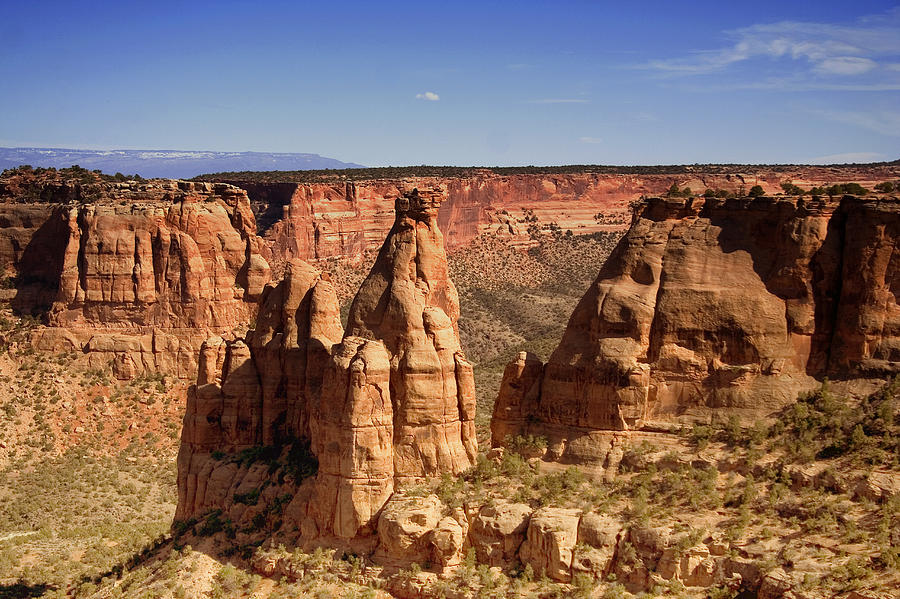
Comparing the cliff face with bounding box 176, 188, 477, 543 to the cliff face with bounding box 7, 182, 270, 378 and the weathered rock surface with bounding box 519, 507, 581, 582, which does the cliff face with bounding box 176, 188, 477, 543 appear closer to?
the weathered rock surface with bounding box 519, 507, 581, 582

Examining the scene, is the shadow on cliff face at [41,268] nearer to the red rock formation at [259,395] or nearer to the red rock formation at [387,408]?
the red rock formation at [259,395]

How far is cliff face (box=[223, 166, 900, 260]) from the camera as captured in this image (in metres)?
119

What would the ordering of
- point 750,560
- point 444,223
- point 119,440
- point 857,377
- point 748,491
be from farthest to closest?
point 444,223 → point 119,440 → point 857,377 → point 748,491 → point 750,560

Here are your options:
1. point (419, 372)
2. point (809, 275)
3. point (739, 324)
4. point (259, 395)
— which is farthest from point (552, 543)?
point (259, 395)

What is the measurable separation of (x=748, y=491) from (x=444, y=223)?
295 feet

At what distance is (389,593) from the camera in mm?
37125

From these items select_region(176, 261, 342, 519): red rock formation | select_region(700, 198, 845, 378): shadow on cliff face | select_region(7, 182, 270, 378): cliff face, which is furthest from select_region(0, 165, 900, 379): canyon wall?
select_region(700, 198, 845, 378): shadow on cliff face

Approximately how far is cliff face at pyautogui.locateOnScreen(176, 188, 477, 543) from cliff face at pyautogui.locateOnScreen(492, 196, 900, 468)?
4459mm

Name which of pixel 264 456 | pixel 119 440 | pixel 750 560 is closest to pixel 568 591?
pixel 750 560

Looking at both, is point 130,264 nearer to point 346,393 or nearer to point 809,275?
point 346,393

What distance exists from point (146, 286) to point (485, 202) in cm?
6403

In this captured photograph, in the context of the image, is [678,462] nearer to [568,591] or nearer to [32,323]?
[568,591]

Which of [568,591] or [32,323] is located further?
[32,323]

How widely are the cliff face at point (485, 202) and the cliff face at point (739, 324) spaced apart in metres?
74.7
